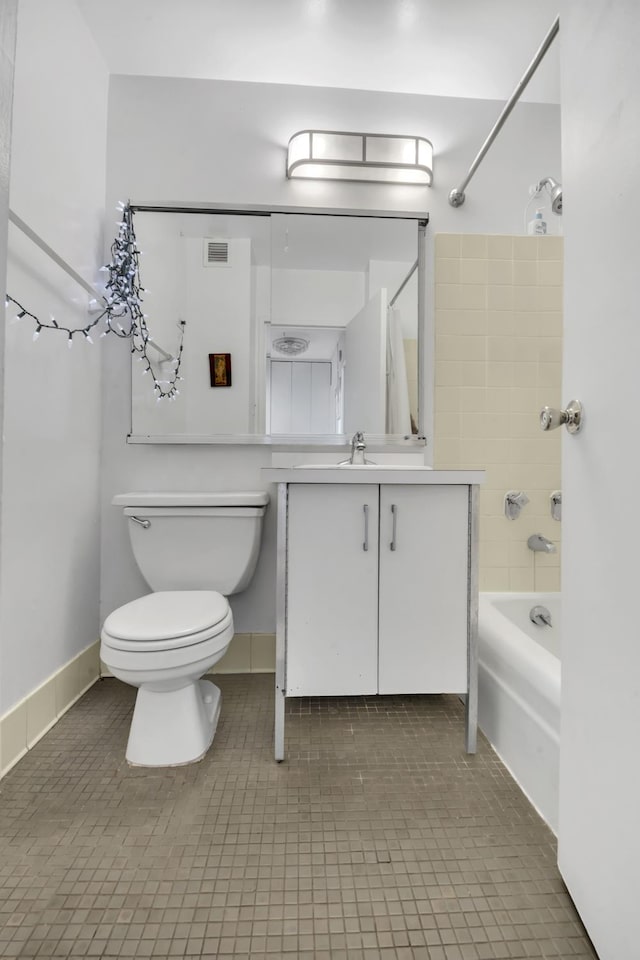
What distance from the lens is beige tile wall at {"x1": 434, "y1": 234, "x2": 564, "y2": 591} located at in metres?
1.93

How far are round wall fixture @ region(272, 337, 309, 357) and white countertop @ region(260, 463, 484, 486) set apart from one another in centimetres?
78

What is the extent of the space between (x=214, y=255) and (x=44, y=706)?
178 centimetres

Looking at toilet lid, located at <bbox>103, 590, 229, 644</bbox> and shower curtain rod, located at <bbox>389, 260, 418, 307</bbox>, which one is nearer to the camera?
toilet lid, located at <bbox>103, 590, 229, 644</bbox>

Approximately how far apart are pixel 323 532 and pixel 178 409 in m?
0.96

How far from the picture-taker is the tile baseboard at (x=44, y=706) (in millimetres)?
1313

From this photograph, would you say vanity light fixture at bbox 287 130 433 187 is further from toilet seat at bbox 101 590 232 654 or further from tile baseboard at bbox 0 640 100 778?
tile baseboard at bbox 0 640 100 778

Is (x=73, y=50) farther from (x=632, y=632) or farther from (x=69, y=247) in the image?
(x=632, y=632)

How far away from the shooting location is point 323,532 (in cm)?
136

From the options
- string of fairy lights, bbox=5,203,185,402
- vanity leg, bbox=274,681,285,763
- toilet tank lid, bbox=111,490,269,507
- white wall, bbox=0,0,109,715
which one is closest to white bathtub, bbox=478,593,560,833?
vanity leg, bbox=274,681,285,763

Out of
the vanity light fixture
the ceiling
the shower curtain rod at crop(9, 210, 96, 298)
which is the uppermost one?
the ceiling

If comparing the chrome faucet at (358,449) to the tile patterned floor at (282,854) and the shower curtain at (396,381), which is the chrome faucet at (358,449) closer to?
the shower curtain at (396,381)

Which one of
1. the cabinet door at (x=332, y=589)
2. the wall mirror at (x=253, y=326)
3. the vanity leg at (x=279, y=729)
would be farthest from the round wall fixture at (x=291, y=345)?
the vanity leg at (x=279, y=729)

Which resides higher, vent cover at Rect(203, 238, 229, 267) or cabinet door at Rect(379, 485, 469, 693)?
vent cover at Rect(203, 238, 229, 267)

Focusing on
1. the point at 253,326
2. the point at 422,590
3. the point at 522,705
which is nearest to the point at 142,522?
the point at 253,326
